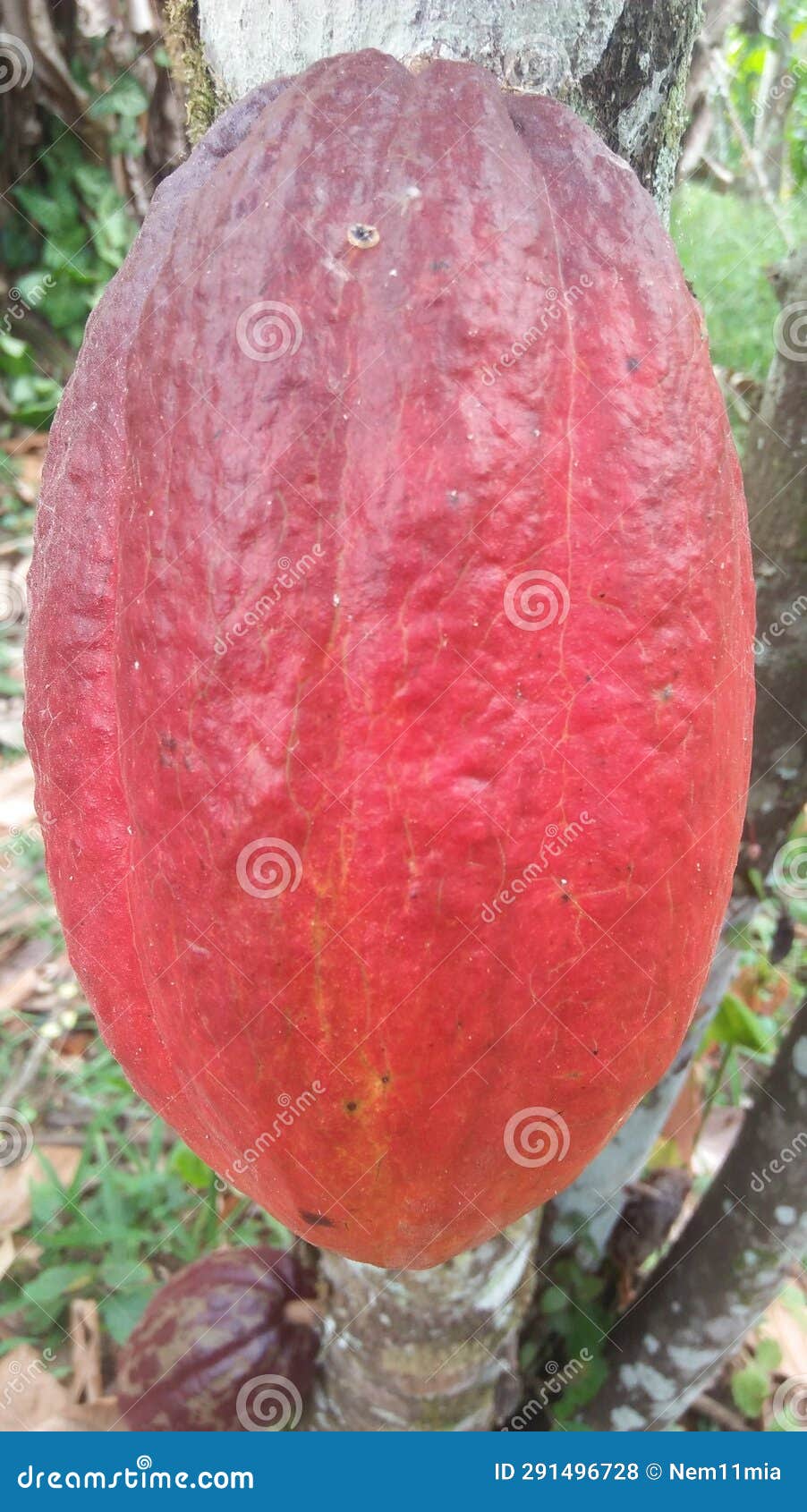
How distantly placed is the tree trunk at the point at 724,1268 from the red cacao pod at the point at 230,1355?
1.57ft

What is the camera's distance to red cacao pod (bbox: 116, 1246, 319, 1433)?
4.56 ft

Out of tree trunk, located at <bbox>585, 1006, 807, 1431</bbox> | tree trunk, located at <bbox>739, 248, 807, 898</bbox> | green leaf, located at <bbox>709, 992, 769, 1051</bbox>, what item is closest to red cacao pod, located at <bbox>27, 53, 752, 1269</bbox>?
tree trunk, located at <bbox>739, 248, 807, 898</bbox>

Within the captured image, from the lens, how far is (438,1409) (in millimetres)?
1318

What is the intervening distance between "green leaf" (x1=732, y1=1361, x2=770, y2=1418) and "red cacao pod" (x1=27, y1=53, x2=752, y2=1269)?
137 cm

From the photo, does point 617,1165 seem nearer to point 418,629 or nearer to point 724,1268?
point 724,1268

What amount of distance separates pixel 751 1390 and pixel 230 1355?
0.95 metres

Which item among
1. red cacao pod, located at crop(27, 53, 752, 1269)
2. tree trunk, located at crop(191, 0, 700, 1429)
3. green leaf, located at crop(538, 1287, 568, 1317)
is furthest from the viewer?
green leaf, located at crop(538, 1287, 568, 1317)

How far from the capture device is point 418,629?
0.66 meters

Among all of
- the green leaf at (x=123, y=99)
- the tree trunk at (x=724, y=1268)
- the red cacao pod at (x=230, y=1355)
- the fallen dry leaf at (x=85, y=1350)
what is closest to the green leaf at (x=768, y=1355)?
the tree trunk at (x=724, y=1268)

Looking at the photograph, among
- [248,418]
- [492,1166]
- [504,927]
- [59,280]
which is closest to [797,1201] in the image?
[492,1166]

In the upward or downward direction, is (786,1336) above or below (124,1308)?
below

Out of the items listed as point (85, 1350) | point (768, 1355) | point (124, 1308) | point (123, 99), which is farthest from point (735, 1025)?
point (123, 99)

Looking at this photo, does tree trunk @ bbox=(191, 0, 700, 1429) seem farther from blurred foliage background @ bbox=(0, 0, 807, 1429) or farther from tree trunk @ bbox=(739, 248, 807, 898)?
tree trunk @ bbox=(739, 248, 807, 898)

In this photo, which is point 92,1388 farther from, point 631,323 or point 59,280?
point 59,280
